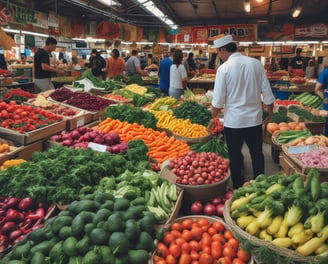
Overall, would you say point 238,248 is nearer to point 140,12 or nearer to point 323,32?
point 323,32

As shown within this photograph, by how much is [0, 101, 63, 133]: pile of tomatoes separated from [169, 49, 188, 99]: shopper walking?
3.73m

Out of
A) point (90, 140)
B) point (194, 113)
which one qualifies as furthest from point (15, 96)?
point (194, 113)

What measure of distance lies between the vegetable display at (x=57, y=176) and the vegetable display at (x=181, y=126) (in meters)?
2.14

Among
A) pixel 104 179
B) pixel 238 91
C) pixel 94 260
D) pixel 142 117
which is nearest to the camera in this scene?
pixel 94 260

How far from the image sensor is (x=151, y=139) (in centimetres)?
455

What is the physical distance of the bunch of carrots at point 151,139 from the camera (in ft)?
13.8

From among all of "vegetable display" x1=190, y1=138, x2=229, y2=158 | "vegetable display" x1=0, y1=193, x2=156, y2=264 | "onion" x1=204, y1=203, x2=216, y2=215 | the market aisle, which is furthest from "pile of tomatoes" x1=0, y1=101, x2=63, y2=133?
the market aisle

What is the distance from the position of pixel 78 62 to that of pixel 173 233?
18.8m

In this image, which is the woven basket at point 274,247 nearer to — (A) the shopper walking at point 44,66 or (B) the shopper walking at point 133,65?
(A) the shopper walking at point 44,66

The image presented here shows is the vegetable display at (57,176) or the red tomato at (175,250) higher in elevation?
the vegetable display at (57,176)

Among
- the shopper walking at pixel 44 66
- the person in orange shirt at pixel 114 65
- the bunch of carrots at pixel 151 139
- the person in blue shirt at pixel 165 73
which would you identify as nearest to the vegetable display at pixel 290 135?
the bunch of carrots at pixel 151 139

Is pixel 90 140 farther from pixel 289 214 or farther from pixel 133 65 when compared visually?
pixel 133 65

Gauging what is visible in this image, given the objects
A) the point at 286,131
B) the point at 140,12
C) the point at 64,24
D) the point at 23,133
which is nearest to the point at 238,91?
the point at 286,131

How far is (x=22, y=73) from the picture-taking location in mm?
12539
